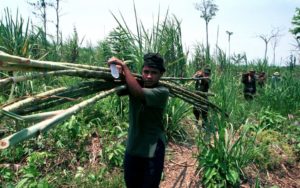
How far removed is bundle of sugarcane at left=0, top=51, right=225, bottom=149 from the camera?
Answer: 1.83 m

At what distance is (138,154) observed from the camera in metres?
3.19

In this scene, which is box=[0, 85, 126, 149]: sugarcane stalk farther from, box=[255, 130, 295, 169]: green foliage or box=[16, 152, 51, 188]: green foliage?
box=[255, 130, 295, 169]: green foliage

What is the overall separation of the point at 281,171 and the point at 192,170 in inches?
50.2

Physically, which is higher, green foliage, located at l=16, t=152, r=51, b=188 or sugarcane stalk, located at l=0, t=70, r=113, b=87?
sugarcane stalk, located at l=0, t=70, r=113, b=87

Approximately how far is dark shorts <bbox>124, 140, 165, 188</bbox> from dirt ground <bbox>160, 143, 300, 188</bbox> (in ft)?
4.44

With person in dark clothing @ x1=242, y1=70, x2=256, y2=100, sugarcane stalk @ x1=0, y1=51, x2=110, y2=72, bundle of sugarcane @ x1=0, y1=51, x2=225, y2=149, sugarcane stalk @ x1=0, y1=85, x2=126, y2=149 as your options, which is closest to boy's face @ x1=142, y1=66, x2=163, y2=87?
bundle of sugarcane @ x1=0, y1=51, x2=225, y2=149

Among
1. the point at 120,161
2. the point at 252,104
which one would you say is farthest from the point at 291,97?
the point at 120,161

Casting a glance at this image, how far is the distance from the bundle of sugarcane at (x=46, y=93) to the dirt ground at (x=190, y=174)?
1.92 metres

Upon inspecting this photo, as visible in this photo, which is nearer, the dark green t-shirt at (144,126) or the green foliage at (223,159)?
the dark green t-shirt at (144,126)

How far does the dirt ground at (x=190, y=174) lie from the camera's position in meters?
4.60

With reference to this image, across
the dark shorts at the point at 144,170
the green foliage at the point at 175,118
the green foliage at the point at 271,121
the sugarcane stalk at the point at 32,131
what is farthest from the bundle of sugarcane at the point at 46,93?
the green foliage at the point at 271,121

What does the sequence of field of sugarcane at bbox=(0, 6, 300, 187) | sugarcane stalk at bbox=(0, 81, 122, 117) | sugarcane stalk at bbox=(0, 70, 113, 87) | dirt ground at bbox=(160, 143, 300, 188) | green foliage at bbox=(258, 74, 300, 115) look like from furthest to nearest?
green foliage at bbox=(258, 74, 300, 115), dirt ground at bbox=(160, 143, 300, 188), field of sugarcane at bbox=(0, 6, 300, 187), sugarcane stalk at bbox=(0, 81, 122, 117), sugarcane stalk at bbox=(0, 70, 113, 87)

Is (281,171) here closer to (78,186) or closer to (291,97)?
(78,186)

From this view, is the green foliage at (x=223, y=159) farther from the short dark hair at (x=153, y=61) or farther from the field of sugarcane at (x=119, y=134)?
the short dark hair at (x=153, y=61)
